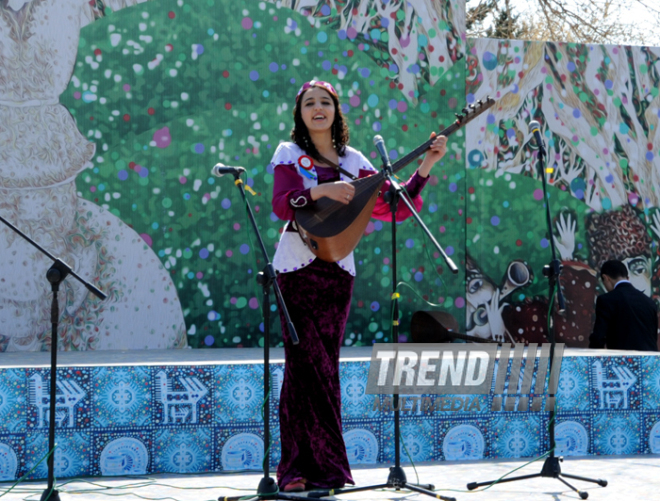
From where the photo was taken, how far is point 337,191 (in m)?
2.76

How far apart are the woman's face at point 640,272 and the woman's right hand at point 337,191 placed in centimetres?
384

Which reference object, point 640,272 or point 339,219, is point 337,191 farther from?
point 640,272

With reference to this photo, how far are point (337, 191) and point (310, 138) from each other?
346 millimetres

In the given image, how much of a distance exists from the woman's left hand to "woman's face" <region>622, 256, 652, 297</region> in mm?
3512

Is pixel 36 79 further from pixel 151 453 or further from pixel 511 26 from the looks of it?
pixel 511 26

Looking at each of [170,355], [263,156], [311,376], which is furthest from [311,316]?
[263,156]

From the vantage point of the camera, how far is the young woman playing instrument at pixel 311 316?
2.92 meters

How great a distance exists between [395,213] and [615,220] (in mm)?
3589

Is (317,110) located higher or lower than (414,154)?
higher

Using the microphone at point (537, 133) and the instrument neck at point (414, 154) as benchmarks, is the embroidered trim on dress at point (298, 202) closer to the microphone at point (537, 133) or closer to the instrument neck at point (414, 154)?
the instrument neck at point (414, 154)

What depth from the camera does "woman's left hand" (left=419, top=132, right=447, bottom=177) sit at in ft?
9.55

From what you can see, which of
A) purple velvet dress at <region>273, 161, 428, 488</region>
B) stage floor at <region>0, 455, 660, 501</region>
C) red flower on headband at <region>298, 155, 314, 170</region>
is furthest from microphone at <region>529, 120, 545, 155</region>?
stage floor at <region>0, 455, 660, 501</region>

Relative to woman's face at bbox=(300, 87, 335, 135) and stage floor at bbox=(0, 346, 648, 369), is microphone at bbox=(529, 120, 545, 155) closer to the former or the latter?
woman's face at bbox=(300, 87, 335, 135)

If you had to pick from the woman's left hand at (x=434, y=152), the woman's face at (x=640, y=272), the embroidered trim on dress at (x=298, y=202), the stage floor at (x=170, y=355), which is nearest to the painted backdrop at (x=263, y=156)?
the woman's face at (x=640, y=272)
